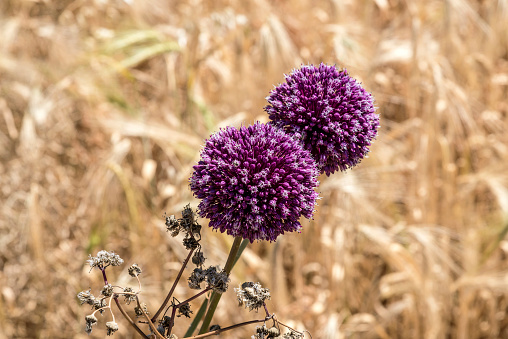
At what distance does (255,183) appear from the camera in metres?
1.30

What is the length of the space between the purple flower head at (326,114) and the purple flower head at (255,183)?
3.7 inches

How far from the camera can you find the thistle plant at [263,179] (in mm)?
1256

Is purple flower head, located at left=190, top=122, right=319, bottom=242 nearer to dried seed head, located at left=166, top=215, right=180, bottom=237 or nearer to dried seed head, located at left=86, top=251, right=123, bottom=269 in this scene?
dried seed head, located at left=166, top=215, right=180, bottom=237

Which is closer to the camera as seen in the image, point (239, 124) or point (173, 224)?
point (173, 224)

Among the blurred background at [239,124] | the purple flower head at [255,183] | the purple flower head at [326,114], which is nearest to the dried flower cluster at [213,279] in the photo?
the purple flower head at [255,183]

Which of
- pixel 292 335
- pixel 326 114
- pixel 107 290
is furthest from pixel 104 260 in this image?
pixel 326 114

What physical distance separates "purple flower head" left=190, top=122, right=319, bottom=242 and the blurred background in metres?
1.58

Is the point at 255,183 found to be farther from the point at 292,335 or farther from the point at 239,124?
the point at 239,124

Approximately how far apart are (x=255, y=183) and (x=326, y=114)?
0.31m

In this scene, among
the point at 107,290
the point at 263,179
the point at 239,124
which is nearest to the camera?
the point at 107,290

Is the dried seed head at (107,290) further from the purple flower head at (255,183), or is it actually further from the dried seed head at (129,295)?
the purple flower head at (255,183)

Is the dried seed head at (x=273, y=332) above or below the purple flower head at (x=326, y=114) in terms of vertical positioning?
below

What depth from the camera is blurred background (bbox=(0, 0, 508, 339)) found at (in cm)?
319

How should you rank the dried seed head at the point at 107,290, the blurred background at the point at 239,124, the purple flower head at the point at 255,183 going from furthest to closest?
the blurred background at the point at 239,124 → the purple flower head at the point at 255,183 → the dried seed head at the point at 107,290
